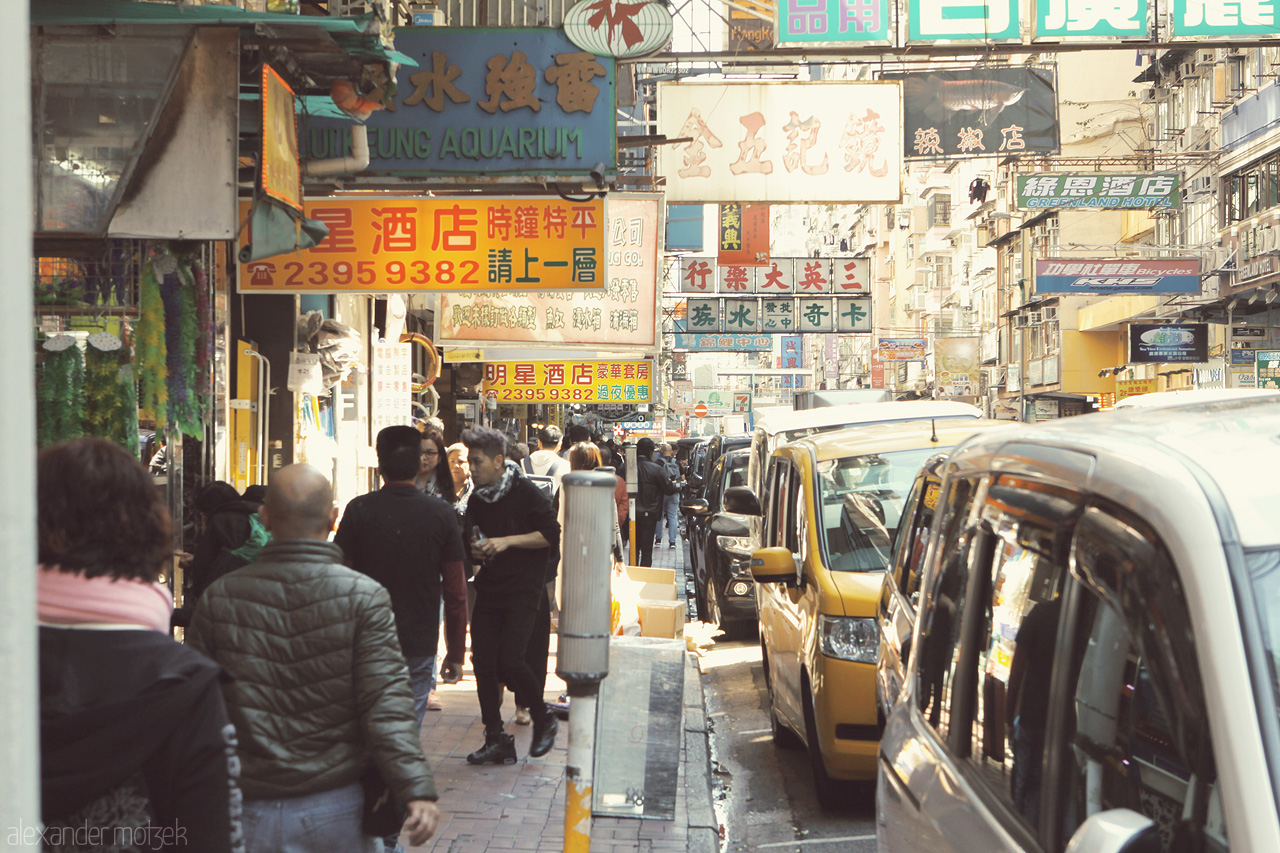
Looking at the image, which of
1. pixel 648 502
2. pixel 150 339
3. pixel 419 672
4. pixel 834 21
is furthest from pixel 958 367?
pixel 150 339

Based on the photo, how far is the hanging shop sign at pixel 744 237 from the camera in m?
27.2

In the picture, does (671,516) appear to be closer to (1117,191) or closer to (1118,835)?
(1117,191)

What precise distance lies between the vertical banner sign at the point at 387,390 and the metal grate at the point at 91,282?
8.65 m

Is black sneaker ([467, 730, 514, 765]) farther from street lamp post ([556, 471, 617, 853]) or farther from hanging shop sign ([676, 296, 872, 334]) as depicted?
hanging shop sign ([676, 296, 872, 334])

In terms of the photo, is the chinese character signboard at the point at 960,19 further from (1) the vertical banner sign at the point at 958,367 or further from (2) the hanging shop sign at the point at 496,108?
(1) the vertical banner sign at the point at 958,367

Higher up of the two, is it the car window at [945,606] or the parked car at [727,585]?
the car window at [945,606]

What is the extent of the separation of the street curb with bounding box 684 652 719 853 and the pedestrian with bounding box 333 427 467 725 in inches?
63.0

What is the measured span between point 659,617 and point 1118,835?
28.0 feet

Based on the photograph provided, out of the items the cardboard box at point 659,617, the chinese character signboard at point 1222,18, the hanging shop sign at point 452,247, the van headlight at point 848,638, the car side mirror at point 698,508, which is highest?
the chinese character signboard at point 1222,18

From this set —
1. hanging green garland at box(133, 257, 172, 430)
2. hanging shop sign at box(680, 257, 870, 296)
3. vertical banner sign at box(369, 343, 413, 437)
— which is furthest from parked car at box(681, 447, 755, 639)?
hanging shop sign at box(680, 257, 870, 296)

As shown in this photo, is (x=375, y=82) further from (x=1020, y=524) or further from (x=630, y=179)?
(x=630, y=179)

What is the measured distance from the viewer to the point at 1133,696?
2158 mm

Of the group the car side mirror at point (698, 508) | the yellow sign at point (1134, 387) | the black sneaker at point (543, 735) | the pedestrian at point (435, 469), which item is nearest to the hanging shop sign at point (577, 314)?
the pedestrian at point (435, 469)

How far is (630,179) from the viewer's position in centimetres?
1383
